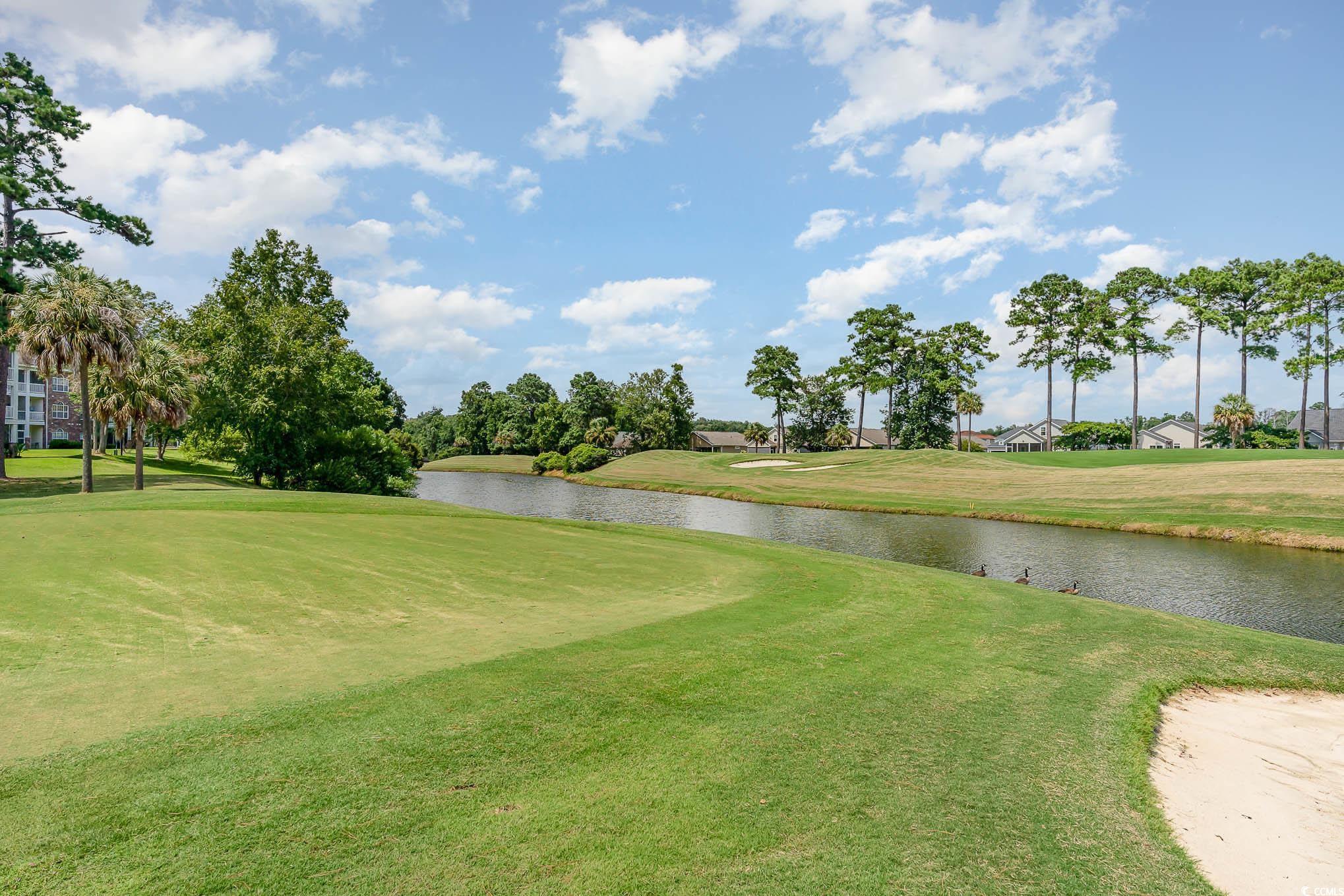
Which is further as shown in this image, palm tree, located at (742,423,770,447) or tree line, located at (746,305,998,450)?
palm tree, located at (742,423,770,447)

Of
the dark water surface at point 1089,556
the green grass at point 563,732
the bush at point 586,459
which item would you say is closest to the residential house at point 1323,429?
the dark water surface at point 1089,556

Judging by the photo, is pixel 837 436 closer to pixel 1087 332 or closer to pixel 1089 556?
pixel 1087 332

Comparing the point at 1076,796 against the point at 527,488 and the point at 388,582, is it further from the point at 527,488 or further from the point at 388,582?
the point at 527,488

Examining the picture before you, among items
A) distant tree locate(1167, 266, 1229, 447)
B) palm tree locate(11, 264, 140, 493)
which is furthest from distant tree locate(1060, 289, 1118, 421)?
palm tree locate(11, 264, 140, 493)

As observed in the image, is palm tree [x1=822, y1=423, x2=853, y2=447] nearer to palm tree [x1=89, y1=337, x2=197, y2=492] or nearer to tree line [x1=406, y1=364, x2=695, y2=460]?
tree line [x1=406, y1=364, x2=695, y2=460]

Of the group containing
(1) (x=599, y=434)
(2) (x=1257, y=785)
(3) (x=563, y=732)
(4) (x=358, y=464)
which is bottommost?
(2) (x=1257, y=785)

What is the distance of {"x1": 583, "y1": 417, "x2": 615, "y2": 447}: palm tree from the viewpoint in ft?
323

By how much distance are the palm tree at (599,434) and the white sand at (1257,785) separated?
9013 centimetres

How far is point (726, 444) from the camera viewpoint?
128 meters

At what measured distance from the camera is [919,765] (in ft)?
20.2

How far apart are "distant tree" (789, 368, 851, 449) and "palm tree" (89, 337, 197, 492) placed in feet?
253

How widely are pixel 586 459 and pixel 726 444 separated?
4614cm

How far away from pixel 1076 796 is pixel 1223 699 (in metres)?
5.06

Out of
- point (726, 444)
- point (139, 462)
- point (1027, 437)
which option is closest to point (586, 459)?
point (726, 444)
